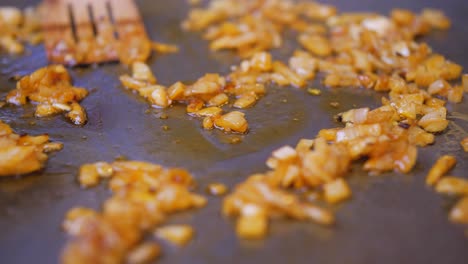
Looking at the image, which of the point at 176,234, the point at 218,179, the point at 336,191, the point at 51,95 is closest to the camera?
the point at 176,234

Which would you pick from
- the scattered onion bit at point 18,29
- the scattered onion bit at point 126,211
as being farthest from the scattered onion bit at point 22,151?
the scattered onion bit at point 18,29

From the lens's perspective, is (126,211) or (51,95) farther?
(51,95)

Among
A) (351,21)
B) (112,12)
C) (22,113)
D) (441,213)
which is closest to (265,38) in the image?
(351,21)

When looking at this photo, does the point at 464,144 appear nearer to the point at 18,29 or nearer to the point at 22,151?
the point at 22,151

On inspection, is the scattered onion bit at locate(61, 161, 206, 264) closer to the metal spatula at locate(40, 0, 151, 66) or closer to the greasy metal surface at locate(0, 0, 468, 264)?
the greasy metal surface at locate(0, 0, 468, 264)

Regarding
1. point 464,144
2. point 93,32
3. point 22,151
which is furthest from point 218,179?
point 93,32

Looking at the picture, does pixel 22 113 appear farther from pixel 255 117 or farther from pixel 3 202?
pixel 255 117
